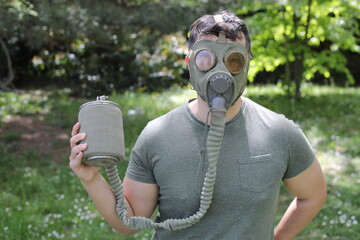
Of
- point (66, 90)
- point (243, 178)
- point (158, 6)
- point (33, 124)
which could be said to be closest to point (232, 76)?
point (243, 178)

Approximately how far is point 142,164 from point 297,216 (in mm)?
622

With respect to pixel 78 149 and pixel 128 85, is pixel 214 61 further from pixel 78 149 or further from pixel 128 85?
pixel 128 85

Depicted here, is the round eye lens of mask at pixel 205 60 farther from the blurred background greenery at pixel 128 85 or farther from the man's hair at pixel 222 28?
the blurred background greenery at pixel 128 85

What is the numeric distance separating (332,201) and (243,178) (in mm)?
3097

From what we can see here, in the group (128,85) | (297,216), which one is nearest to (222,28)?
(297,216)

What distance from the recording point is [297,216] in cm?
189

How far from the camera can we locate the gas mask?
150cm

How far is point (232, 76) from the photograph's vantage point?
155 centimetres

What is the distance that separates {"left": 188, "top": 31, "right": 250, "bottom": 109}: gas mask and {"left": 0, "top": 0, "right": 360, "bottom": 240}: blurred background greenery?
255cm

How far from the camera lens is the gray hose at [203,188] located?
1470 mm

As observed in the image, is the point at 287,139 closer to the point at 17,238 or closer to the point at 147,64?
the point at 17,238

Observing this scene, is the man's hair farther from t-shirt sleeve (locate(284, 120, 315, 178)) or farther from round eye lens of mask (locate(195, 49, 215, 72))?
t-shirt sleeve (locate(284, 120, 315, 178))

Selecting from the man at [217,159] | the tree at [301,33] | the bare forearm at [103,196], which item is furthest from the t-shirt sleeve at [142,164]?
the tree at [301,33]

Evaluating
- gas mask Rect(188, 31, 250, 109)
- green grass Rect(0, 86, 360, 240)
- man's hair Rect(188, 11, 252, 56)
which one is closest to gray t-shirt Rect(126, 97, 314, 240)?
gas mask Rect(188, 31, 250, 109)
